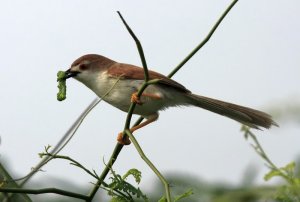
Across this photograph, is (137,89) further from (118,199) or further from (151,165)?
(118,199)

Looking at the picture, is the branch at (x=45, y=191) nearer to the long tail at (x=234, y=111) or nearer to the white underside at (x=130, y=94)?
the long tail at (x=234, y=111)

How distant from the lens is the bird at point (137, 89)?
4738 millimetres

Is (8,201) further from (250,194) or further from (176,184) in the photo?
(250,194)

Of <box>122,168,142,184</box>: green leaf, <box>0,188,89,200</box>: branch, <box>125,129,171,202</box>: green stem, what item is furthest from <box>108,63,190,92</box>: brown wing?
<box>0,188,89,200</box>: branch

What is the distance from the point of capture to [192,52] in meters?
2.04

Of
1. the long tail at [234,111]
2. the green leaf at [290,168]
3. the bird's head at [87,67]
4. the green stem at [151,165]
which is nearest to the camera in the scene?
the green leaf at [290,168]

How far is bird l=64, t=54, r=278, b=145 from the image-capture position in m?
4.74

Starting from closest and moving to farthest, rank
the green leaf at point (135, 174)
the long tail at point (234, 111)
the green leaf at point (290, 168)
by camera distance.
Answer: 1. the green leaf at point (290, 168)
2. the green leaf at point (135, 174)
3. the long tail at point (234, 111)

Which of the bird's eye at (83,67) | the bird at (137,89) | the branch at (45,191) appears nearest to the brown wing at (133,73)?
the bird at (137,89)

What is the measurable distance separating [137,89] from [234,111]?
102cm

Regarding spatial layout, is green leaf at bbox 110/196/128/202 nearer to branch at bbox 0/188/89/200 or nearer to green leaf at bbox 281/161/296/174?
branch at bbox 0/188/89/200

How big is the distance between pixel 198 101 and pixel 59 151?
3.31m

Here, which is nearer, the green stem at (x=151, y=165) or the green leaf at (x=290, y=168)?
the green leaf at (x=290, y=168)

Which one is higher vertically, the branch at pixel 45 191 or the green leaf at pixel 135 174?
the green leaf at pixel 135 174
